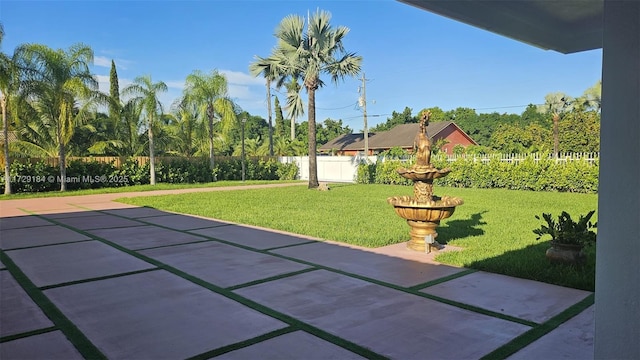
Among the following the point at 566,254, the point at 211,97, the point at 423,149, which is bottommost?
the point at 566,254

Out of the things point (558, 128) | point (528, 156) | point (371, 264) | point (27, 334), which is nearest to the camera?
point (27, 334)

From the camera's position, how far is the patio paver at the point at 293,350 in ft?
8.96

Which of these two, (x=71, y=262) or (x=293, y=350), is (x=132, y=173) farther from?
(x=293, y=350)

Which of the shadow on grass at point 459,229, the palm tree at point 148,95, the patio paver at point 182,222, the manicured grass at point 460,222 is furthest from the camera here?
the palm tree at point 148,95

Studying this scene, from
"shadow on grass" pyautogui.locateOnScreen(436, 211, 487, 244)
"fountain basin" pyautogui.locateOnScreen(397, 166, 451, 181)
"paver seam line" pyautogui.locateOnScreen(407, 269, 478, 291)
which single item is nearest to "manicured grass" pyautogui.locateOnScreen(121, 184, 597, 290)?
"shadow on grass" pyautogui.locateOnScreen(436, 211, 487, 244)

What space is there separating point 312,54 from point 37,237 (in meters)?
12.8

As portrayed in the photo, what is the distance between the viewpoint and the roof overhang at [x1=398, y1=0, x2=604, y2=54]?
305 centimetres

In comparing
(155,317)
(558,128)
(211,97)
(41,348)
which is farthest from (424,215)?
(558,128)

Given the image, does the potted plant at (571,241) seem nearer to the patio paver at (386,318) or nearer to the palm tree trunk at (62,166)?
the patio paver at (386,318)

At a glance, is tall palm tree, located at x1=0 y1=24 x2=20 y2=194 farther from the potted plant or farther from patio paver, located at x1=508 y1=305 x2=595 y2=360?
patio paver, located at x1=508 y1=305 x2=595 y2=360

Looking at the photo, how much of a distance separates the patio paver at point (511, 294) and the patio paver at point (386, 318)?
0.29m

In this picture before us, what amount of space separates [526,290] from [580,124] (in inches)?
1180

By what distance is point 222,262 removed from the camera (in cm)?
527

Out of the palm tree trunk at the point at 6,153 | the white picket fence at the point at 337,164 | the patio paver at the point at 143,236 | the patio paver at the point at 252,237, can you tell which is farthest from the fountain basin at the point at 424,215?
the palm tree trunk at the point at 6,153
